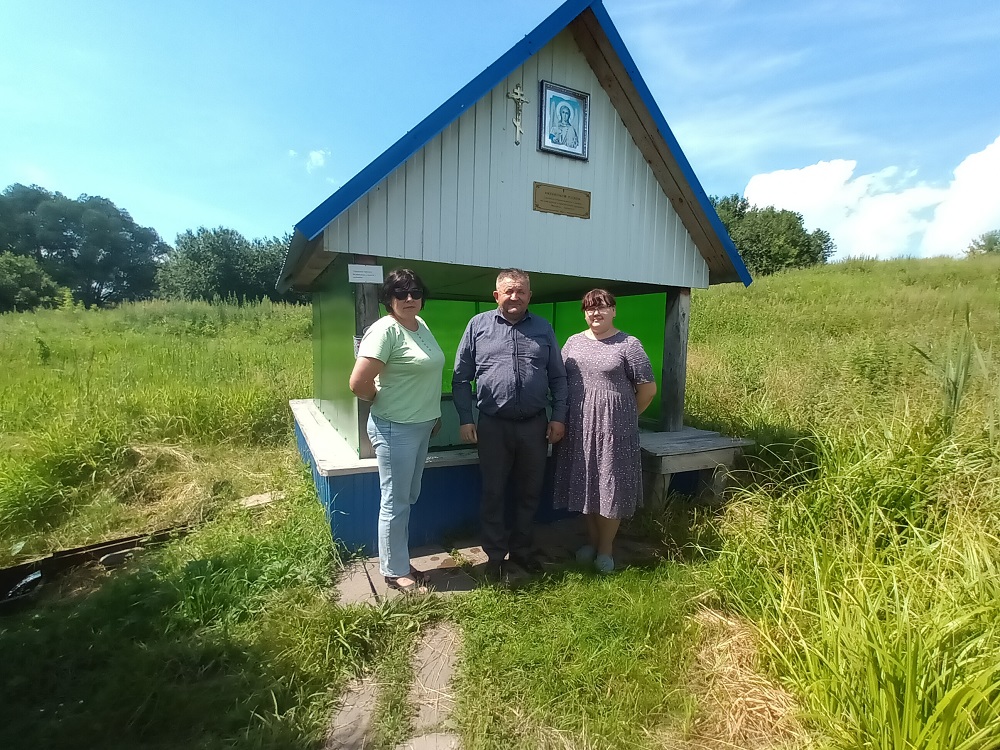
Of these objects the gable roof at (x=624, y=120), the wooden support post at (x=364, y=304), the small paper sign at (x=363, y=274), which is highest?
the gable roof at (x=624, y=120)

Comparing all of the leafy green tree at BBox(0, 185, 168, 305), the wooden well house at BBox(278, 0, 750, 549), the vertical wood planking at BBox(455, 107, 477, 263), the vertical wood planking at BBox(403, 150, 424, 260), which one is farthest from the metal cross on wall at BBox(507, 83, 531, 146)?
the leafy green tree at BBox(0, 185, 168, 305)

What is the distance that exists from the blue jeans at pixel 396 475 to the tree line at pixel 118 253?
36220 mm

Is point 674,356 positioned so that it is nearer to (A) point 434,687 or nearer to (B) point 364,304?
(B) point 364,304

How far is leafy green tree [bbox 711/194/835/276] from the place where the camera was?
29.0 meters

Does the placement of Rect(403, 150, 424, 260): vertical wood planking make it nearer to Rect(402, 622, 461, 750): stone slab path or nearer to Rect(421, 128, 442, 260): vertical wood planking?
Rect(421, 128, 442, 260): vertical wood planking

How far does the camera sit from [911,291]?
13609 millimetres

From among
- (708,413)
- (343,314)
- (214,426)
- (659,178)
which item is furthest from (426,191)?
(708,413)

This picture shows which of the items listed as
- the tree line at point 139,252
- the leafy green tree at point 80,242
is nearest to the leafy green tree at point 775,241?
the tree line at point 139,252

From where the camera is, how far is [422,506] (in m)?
3.74

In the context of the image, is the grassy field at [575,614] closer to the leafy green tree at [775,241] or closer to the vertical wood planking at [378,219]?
the vertical wood planking at [378,219]

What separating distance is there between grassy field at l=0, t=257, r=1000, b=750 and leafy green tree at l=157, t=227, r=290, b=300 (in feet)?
103

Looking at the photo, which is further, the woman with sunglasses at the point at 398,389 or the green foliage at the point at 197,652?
A: the woman with sunglasses at the point at 398,389

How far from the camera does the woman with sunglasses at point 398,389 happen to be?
2754mm

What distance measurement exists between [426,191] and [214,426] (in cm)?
454
